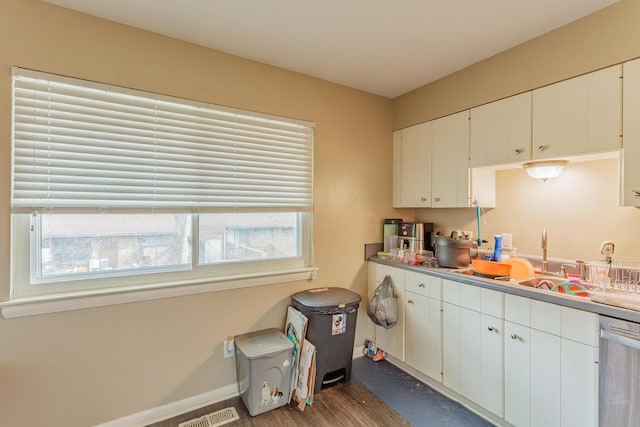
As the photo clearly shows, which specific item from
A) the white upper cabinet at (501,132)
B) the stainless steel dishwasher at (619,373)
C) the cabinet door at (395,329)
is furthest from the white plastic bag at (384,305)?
the stainless steel dishwasher at (619,373)

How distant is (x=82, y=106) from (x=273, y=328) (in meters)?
1.99

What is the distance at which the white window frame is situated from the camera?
1.69 m

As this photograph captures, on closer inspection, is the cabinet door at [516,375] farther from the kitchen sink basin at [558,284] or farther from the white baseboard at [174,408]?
the white baseboard at [174,408]

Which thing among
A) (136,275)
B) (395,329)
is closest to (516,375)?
(395,329)

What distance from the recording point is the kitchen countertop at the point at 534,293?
1453 mm

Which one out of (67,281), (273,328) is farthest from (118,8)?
(273,328)

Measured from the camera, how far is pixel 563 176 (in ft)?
7.17

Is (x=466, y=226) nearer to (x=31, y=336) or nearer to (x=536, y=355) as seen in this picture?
(x=536, y=355)

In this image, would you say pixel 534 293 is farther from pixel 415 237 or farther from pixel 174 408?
pixel 174 408

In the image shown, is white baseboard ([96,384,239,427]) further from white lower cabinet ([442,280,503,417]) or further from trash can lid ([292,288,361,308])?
white lower cabinet ([442,280,503,417])

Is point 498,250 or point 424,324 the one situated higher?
point 498,250

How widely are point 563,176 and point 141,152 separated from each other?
2937 mm

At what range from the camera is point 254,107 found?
2379 mm

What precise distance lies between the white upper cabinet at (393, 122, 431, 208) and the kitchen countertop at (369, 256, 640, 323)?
28.1 inches
